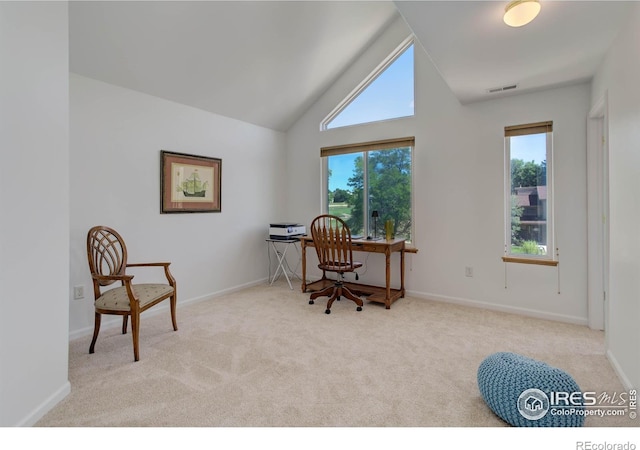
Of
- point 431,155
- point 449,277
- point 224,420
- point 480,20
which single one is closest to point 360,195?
point 431,155

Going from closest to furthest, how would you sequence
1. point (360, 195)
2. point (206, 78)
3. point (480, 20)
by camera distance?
point (480, 20) < point (206, 78) < point (360, 195)

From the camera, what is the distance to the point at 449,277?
3.68 m

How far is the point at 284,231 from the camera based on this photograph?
4.30m

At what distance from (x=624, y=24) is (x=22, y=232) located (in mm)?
3648

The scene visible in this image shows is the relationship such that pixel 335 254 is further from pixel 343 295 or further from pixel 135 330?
pixel 135 330

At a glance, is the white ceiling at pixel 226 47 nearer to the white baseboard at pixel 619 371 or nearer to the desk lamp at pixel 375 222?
the desk lamp at pixel 375 222

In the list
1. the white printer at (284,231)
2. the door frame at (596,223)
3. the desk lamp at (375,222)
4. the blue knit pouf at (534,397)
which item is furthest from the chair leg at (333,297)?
the door frame at (596,223)

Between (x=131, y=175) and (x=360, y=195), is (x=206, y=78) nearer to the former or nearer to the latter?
(x=131, y=175)

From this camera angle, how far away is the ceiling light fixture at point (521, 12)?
5.91 feet

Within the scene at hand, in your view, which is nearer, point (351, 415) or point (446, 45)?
point (351, 415)

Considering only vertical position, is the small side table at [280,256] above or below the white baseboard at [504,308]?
above

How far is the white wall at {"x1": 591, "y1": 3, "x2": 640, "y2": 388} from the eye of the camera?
180 cm

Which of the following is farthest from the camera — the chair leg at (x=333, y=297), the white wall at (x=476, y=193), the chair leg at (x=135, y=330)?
the chair leg at (x=333, y=297)

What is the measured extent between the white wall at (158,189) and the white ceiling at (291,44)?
216 mm
